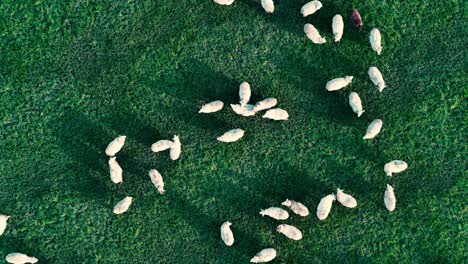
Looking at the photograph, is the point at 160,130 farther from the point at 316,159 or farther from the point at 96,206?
the point at 316,159

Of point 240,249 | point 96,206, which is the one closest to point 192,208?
point 240,249

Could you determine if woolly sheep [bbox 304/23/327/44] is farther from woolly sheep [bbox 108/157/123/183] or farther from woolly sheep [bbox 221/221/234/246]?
woolly sheep [bbox 108/157/123/183]

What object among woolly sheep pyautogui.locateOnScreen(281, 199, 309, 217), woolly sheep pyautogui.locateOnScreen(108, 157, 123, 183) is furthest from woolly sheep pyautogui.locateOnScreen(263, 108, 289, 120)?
woolly sheep pyautogui.locateOnScreen(108, 157, 123, 183)

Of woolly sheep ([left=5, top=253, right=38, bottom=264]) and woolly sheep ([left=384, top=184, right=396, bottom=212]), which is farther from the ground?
woolly sheep ([left=5, top=253, right=38, bottom=264])

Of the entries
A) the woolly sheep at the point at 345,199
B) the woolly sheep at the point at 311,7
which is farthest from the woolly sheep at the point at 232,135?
the woolly sheep at the point at 311,7

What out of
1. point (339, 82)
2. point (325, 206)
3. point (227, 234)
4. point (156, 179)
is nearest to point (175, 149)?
point (156, 179)
